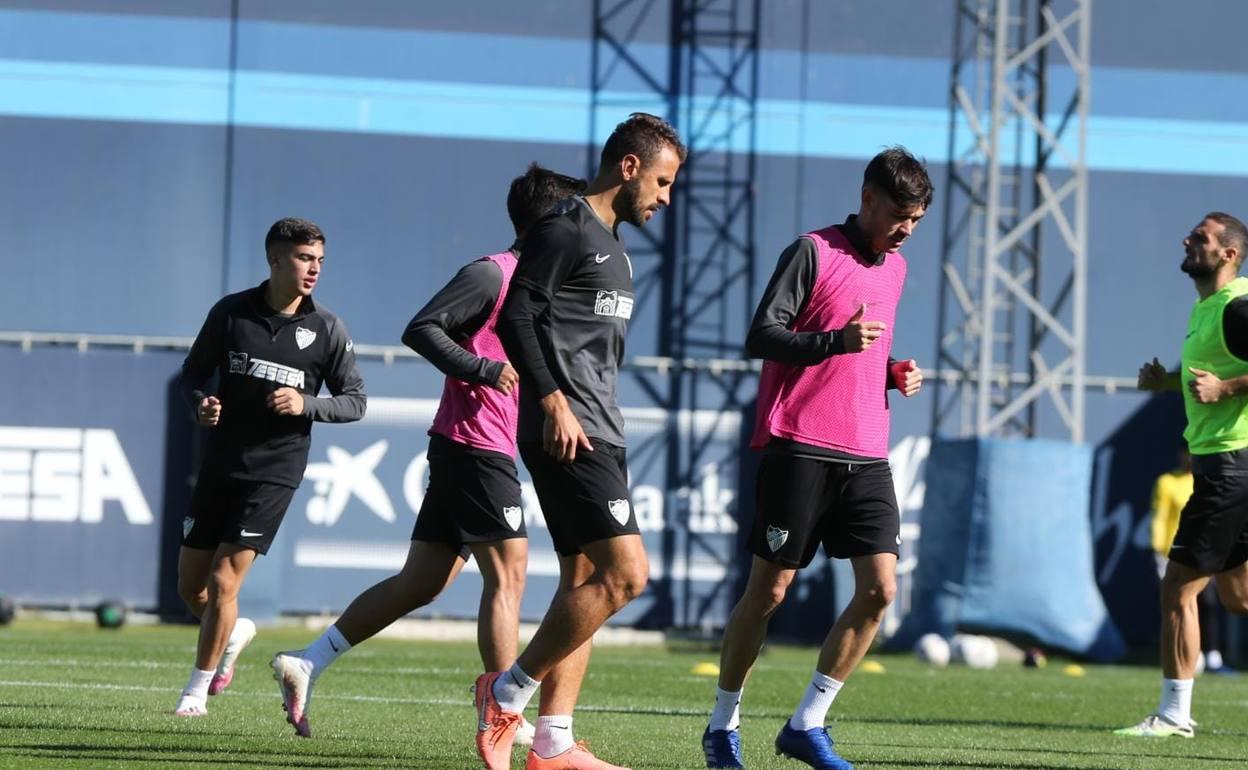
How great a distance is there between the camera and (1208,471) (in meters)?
9.09

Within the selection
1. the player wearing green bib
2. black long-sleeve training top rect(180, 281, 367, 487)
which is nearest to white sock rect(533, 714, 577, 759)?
black long-sleeve training top rect(180, 281, 367, 487)

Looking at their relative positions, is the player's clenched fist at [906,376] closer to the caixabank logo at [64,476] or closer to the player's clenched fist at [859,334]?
the player's clenched fist at [859,334]

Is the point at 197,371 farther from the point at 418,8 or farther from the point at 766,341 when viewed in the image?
the point at 418,8

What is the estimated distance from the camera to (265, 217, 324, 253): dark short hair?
851 centimetres

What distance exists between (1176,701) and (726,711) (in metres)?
3.17

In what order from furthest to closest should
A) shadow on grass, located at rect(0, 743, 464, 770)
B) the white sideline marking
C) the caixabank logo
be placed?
the caixabank logo < the white sideline marking < shadow on grass, located at rect(0, 743, 464, 770)

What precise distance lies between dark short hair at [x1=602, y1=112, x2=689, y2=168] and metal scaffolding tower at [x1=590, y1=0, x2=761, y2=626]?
609 inches

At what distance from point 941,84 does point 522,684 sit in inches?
724

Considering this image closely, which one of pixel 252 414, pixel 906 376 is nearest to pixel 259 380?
pixel 252 414

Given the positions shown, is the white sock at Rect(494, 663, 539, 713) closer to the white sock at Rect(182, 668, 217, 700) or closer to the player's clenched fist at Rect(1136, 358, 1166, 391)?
the white sock at Rect(182, 668, 217, 700)

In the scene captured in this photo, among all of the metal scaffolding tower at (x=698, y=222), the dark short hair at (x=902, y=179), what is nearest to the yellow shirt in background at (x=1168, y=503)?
the metal scaffolding tower at (x=698, y=222)

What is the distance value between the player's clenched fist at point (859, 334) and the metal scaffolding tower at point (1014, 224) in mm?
13686

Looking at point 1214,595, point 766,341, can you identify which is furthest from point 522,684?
point 1214,595

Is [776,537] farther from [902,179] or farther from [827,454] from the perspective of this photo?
[902,179]
